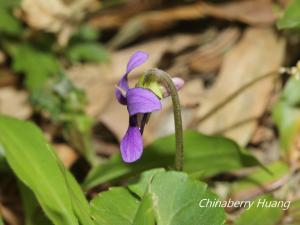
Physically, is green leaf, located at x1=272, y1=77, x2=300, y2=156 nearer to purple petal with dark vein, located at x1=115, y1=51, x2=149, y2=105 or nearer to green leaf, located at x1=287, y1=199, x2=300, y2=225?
green leaf, located at x1=287, y1=199, x2=300, y2=225

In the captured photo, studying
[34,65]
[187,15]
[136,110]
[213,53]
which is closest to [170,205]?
[136,110]

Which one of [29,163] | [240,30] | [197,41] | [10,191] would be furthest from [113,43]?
[29,163]

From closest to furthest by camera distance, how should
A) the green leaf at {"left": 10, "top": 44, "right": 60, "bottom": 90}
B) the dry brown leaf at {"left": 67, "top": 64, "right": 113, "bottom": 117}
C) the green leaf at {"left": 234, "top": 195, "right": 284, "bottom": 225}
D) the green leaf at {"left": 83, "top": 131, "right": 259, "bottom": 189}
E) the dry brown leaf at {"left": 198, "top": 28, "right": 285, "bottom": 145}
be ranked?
the green leaf at {"left": 234, "top": 195, "right": 284, "bottom": 225}, the green leaf at {"left": 83, "top": 131, "right": 259, "bottom": 189}, the dry brown leaf at {"left": 198, "top": 28, "right": 285, "bottom": 145}, the green leaf at {"left": 10, "top": 44, "right": 60, "bottom": 90}, the dry brown leaf at {"left": 67, "top": 64, "right": 113, "bottom": 117}

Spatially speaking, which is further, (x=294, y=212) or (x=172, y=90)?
(x=294, y=212)

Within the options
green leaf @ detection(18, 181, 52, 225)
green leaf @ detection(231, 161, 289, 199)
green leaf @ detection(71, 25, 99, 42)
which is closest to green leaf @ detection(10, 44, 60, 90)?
green leaf @ detection(71, 25, 99, 42)

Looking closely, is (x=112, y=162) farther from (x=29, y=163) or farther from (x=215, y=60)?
(x=215, y=60)

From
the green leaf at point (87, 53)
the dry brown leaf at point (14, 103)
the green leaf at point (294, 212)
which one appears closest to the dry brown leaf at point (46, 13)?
the green leaf at point (87, 53)

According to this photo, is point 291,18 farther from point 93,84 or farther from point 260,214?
point 93,84

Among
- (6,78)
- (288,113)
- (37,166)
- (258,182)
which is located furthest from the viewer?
(6,78)
